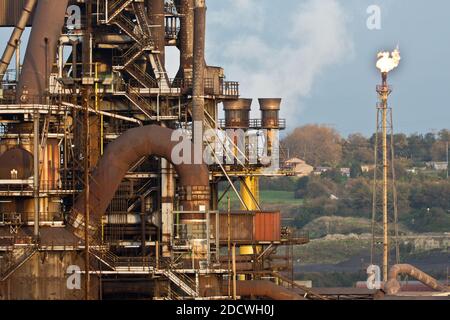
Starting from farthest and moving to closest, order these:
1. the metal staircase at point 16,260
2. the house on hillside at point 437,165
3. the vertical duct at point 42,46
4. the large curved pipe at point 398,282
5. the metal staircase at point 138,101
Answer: the house on hillside at point 437,165 → the large curved pipe at point 398,282 → the metal staircase at point 138,101 → the vertical duct at point 42,46 → the metal staircase at point 16,260

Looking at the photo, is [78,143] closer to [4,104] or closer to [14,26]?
[4,104]

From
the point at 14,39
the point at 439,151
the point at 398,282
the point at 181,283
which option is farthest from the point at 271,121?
the point at 439,151

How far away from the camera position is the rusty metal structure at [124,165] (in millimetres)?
73875

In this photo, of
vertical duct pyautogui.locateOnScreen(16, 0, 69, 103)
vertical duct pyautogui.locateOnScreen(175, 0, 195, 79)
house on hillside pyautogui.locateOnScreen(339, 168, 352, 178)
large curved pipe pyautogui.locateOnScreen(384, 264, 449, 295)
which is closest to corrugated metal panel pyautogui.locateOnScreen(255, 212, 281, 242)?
large curved pipe pyautogui.locateOnScreen(384, 264, 449, 295)

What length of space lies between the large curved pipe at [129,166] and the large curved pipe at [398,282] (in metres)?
12.2

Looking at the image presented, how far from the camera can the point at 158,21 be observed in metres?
84.1

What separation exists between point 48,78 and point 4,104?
225 centimetres

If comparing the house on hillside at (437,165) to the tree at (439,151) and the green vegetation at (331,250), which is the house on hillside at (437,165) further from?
the green vegetation at (331,250)

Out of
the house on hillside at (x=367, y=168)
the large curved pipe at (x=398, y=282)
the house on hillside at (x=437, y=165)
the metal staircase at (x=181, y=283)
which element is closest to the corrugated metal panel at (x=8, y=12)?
the metal staircase at (x=181, y=283)

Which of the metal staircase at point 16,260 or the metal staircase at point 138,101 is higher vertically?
the metal staircase at point 138,101

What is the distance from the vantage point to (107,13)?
8169 cm
